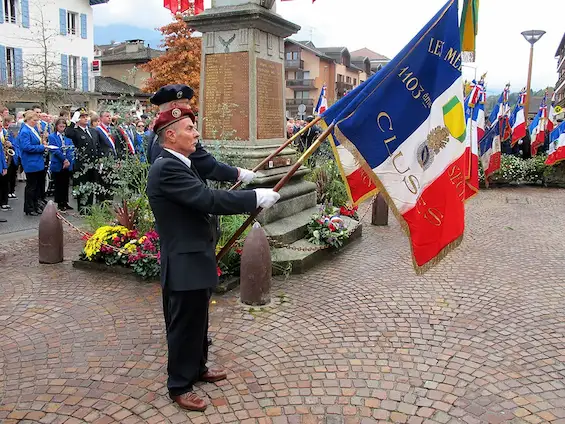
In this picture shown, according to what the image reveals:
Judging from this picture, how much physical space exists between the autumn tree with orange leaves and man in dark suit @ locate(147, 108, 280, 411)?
107 feet

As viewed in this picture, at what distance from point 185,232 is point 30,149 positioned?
300 inches

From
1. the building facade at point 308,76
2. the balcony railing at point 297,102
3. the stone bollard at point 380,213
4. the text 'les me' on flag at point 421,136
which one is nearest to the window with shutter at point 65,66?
the stone bollard at point 380,213

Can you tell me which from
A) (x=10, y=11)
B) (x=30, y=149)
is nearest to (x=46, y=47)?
(x=10, y=11)

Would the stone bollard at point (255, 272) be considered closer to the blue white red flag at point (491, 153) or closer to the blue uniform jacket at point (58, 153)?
the blue uniform jacket at point (58, 153)

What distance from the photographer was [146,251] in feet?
20.2

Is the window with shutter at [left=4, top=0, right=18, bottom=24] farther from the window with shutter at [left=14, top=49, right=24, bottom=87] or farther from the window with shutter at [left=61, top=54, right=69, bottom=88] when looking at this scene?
the window with shutter at [left=61, top=54, right=69, bottom=88]

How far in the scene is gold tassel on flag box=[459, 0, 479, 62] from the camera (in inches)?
175

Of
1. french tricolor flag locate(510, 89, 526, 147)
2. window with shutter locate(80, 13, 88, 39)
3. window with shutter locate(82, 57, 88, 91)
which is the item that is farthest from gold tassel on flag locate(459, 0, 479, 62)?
window with shutter locate(80, 13, 88, 39)

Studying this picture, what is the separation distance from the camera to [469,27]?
14.9 feet

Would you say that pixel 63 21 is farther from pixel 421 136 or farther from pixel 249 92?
pixel 421 136

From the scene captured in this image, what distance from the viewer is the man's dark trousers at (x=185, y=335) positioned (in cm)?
344

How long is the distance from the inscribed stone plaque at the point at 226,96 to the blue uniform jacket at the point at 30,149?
4.02 metres

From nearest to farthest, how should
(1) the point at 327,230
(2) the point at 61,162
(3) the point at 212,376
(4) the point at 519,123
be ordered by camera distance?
(3) the point at 212,376 < (1) the point at 327,230 < (2) the point at 61,162 < (4) the point at 519,123

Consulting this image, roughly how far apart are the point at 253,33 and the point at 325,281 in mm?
3618
